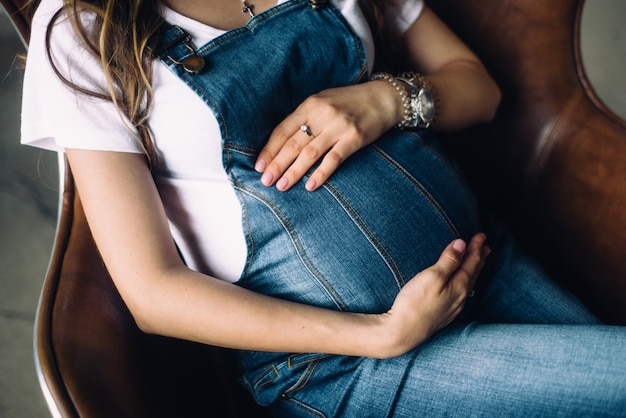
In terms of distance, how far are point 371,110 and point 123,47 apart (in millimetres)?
354

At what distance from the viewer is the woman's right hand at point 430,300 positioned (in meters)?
0.64

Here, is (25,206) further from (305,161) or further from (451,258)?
(451,258)

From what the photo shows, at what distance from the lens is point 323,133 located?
0.71m

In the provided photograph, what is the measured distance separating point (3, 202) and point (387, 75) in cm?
135

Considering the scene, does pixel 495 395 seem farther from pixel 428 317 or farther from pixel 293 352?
pixel 293 352

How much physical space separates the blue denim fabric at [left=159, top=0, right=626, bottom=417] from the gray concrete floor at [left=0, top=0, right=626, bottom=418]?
0.40 meters

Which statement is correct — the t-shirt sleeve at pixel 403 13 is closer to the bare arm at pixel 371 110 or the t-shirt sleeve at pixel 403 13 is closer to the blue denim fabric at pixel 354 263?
the bare arm at pixel 371 110

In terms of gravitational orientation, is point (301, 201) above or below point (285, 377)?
above

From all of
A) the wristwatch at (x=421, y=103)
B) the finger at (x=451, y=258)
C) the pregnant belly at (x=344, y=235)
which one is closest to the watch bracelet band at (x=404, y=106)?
the wristwatch at (x=421, y=103)

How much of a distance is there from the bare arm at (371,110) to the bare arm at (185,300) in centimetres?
16

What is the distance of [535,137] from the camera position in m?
0.95

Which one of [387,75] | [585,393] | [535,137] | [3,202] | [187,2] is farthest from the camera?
[3,202]

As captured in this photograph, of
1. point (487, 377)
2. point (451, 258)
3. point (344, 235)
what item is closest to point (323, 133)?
point (344, 235)

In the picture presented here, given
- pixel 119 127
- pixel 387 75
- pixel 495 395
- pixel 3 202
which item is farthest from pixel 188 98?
pixel 3 202
